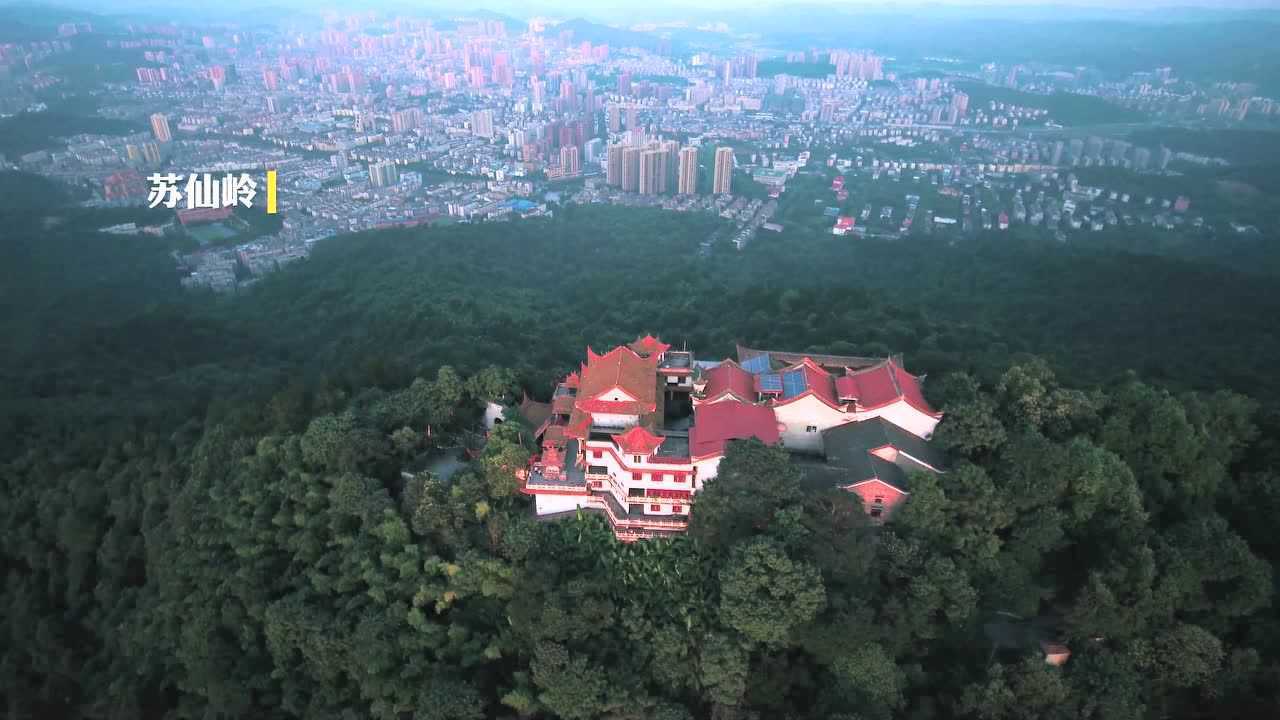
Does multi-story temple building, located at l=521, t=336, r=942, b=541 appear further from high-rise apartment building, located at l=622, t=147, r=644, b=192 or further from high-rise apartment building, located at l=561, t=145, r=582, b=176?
high-rise apartment building, located at l=561, t=145, r=582, b=176

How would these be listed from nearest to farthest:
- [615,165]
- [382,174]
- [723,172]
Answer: [723,172]
[615,165]
[382,174]

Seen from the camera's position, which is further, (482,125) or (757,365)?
(482,125)

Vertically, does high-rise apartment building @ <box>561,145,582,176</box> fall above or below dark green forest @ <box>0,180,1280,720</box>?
below

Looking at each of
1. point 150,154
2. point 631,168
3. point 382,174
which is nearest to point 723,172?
point 631,168

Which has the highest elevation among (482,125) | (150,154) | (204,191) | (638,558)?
(638,558)

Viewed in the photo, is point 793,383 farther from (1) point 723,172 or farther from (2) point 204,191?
(1) point 723,172

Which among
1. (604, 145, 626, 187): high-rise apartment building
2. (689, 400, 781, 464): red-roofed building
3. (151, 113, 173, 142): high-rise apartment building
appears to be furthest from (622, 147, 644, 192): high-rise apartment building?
(689, 400, 781, 464): red-roofed building
